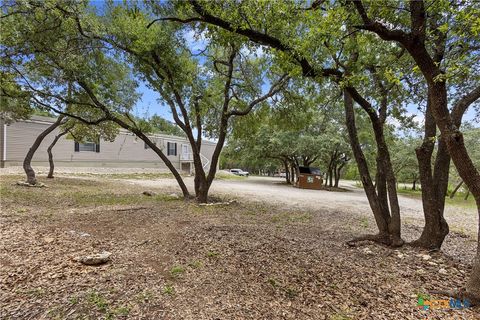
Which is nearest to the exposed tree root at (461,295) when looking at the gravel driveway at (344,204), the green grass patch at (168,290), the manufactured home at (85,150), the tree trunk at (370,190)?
the tree trunk at (370,190)

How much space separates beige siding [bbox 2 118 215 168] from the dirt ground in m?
6.57

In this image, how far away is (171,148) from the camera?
22.2 meters

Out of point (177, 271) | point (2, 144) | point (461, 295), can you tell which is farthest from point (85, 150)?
point (461, 295)

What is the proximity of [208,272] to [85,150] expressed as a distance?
1692 centimetres

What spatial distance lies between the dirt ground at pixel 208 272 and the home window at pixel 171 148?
1746cm

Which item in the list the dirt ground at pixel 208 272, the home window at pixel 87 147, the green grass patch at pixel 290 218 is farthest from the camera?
the home window at pixel 87 147

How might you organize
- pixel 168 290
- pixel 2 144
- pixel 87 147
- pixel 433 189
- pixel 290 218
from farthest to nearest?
pixel 87 147 → pixel 2 144 → pixel 290 218 → pixel 433 189 → pixel 168 290

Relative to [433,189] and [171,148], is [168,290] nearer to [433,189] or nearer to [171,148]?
[433,189]

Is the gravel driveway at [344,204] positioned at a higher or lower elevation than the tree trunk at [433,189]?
lower

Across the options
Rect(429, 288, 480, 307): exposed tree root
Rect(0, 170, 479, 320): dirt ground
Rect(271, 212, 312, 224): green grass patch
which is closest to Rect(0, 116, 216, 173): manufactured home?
Rect(271, 212, 312, 224): green grass patch

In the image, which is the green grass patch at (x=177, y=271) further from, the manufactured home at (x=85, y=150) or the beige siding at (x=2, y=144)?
the beige siding at (x=2, y=144)

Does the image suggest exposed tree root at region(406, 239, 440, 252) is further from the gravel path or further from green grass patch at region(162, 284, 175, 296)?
green grass patch at region(162, 284, 175, 296)

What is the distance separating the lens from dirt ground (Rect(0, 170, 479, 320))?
202cm

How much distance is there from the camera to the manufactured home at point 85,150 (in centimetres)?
1312
